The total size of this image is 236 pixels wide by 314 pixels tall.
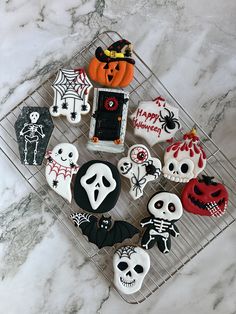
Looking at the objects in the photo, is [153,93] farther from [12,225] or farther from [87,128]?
[12,225]

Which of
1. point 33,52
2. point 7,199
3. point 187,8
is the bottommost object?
point 7,199

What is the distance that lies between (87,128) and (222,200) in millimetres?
428

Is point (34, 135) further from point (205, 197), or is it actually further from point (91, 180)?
point (205, 197)

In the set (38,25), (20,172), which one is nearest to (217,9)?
(38,25)

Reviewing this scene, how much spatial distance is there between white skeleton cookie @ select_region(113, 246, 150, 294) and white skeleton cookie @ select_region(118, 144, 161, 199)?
0.51 ft

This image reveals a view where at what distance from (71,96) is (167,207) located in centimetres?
40

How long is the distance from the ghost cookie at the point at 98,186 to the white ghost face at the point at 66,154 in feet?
0.14

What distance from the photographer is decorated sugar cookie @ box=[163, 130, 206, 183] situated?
1492 mm

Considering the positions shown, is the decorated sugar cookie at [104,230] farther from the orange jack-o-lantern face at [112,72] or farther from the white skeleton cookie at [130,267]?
the orange jack-o-lantern face at [112,72]

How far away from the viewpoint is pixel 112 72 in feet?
4.94

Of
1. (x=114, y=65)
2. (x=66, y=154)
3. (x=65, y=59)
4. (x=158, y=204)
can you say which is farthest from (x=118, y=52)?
(x=158, y=204)

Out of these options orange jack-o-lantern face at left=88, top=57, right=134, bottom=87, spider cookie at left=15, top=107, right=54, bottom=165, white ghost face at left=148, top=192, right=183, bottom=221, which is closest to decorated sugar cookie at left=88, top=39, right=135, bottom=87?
orange jack-o-lantern face at left=88, top=57, right=134, bottom=87

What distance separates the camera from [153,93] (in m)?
1.56

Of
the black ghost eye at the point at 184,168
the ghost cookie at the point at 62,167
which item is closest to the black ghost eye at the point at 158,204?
the black ghost eye at the point at 184,168
